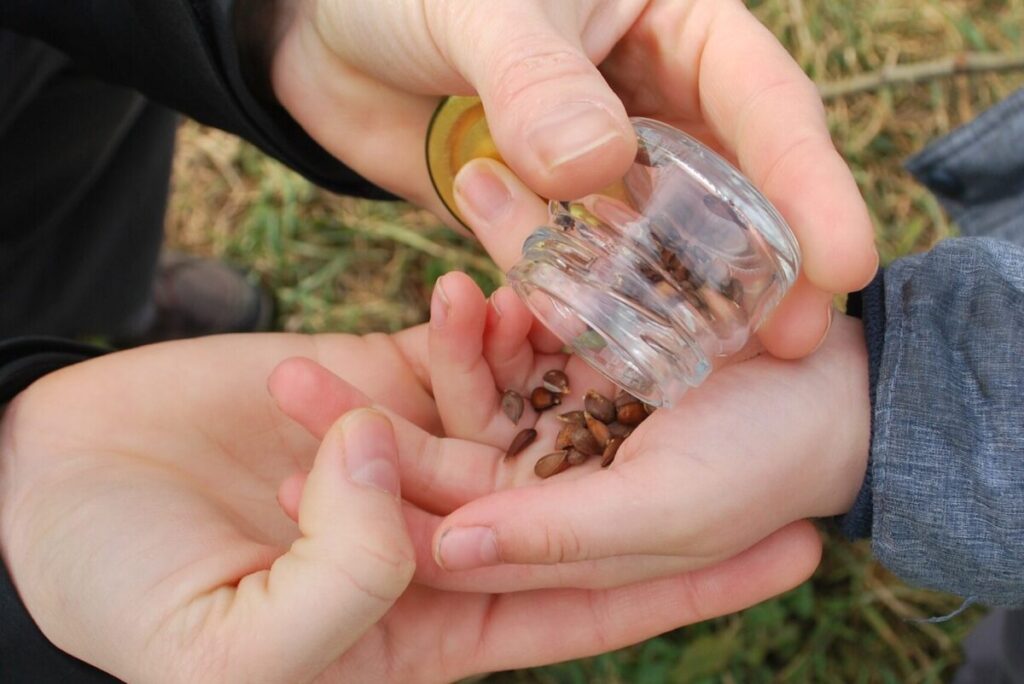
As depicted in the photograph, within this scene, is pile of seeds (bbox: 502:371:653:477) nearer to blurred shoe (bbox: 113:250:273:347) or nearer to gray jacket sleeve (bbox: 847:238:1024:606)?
gray jacket sleeve (bbox: 847:238:1024:606)

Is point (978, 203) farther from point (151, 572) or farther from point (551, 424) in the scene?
point (151, 572)

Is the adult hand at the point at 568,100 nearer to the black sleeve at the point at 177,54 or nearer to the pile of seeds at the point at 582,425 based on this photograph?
the black sleeve at the point at 177,54

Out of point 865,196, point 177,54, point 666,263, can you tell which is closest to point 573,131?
point 666,263

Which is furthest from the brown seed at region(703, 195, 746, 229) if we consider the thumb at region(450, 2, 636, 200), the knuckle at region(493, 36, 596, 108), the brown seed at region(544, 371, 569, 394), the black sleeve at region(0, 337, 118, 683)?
the black sleeve at region(0, 337, 118, 683)

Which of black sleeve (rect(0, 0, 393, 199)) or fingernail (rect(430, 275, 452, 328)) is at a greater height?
black sleeve (rect(0, 0, 393, 199))

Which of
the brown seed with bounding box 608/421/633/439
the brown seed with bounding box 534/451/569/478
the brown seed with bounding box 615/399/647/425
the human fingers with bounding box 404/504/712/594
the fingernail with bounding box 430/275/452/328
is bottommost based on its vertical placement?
the human fingers with bounding box 404/504/712/594

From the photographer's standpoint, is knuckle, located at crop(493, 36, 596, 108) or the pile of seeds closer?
knuckle, located at crop(493, 36, 596, 108)

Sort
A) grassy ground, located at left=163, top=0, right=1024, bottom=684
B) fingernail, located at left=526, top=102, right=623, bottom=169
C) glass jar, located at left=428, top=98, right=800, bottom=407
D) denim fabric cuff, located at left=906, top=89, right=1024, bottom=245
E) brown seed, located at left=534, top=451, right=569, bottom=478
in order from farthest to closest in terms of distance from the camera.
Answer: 1. grassy ground, located at left=163, top=0, right=1024, bottom=684
2. denim fabric cuff, located at left=906, top=89, right=1024, bottom=245
3. brown seed, located at left=534, top=451, right=569, bottom=478
4. glass jar, located at left=428, top=98, right=800, bottom=407
5. fingernail, located at left=526, top=102, right=623, bottom=169
